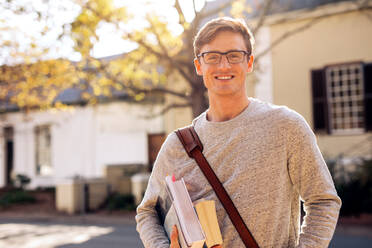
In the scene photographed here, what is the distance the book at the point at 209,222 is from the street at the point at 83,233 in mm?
7488

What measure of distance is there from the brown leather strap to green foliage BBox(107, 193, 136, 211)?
12777 mm

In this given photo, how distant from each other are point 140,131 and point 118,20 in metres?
9.26

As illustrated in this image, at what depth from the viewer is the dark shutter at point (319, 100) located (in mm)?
14867

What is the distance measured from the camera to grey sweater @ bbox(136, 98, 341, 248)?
5.97 ft

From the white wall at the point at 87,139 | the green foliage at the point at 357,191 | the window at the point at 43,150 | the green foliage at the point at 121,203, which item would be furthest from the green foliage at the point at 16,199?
the green foliage at the point at 357,191

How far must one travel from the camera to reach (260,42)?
15.9 m

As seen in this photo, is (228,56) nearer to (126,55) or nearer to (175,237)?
(175,237)

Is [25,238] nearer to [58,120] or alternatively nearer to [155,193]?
[155,193]

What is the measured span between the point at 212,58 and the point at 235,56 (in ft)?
0.35

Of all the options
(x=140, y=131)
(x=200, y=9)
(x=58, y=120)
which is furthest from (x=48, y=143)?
(x=200, y=9)

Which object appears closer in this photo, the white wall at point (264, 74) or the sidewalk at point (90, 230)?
the sidewalk at point (90, 230)

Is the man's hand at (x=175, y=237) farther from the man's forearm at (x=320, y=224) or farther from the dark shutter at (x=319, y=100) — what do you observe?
the dark shutter at (x=319, y=100)

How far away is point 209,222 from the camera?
1718 millimetres

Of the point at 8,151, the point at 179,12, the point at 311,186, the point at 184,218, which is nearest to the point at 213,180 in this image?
the point at 184,218
